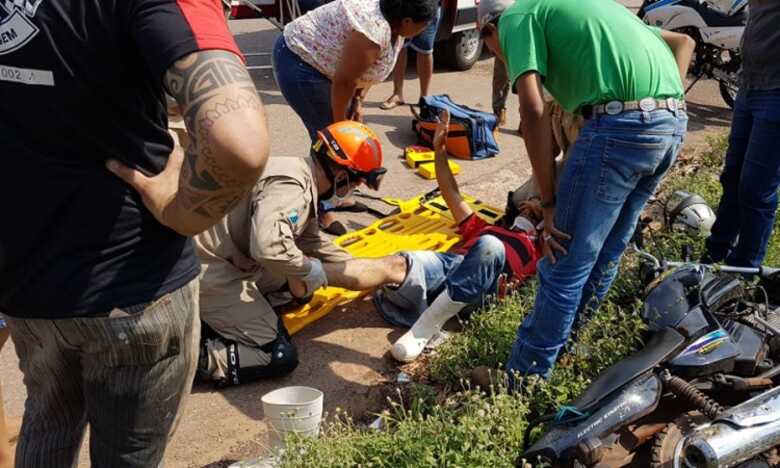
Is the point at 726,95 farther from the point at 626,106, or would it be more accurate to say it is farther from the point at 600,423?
the point at 600,423

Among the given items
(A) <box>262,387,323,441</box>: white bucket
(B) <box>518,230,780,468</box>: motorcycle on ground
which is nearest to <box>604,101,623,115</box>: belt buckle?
(B) <box>518,230,780,468</box>: motorcycle on ground

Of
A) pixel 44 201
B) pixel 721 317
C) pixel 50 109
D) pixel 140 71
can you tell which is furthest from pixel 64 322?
pixel 721 317

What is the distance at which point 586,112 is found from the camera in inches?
121

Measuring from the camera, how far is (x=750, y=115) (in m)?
4.23

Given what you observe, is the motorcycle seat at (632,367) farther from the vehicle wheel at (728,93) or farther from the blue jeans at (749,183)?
the vehicle wheel at (728,93)

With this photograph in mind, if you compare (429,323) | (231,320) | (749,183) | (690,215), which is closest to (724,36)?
(690,215)

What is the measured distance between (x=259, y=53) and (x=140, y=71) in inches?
351

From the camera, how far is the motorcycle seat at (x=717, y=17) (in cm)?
834

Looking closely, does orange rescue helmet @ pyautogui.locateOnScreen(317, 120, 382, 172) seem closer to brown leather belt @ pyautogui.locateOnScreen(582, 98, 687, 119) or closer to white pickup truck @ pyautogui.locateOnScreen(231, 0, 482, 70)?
brown leather belt @ pyautogui.locateOnScreen(582, 98, 687, 119)

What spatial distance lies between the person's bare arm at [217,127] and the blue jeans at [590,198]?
1.76 m

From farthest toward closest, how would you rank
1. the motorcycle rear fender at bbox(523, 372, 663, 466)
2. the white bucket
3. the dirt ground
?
1. the dirt ground
2. the white bucket
3. the motorcycle rear fender at bbox(523, 372, 663, 466)

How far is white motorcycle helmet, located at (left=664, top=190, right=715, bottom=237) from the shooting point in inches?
189

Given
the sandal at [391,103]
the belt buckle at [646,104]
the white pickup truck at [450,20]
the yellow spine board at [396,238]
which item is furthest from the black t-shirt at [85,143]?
the white pickup truck at [450,20]

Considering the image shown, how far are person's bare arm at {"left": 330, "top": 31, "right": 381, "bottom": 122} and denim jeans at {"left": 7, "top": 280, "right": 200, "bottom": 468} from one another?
2732mm
